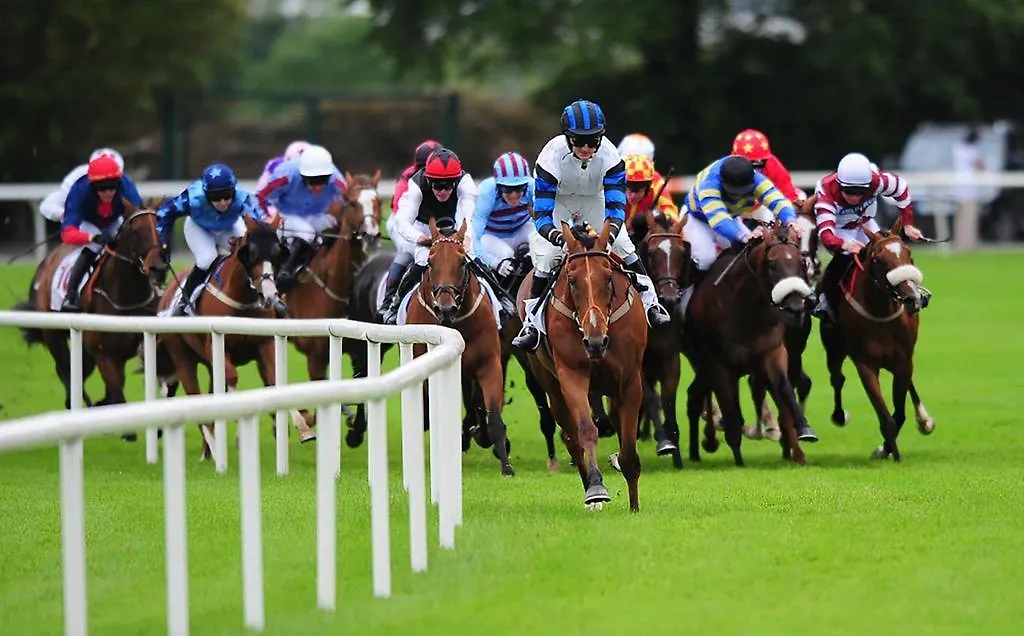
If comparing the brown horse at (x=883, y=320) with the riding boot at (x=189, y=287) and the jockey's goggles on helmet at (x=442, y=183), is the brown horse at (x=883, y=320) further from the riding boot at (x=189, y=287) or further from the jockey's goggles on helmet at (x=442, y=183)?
the riding boot at (x=189, y=287)

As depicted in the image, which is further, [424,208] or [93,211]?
[93,211]

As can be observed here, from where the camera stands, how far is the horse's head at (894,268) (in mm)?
12742

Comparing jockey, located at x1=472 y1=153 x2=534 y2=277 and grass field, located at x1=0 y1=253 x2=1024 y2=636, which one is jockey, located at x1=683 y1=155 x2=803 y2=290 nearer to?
jockey, located at x1=472 y1=153 x2=534 y2=277

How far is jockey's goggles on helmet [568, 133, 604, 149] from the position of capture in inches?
414

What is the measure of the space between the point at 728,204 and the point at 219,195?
3.57 metres

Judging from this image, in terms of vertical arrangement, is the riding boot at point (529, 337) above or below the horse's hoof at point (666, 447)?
above

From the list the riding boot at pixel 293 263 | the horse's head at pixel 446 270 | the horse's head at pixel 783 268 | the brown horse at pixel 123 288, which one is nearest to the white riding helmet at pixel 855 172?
the horse's head at pixel 783 268

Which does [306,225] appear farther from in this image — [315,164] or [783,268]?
[783,268]

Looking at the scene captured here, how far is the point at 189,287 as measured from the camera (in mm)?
14398

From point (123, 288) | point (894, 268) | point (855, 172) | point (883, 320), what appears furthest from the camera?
point (123, 288)

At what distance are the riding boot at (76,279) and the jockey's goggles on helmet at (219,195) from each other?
1558 mm

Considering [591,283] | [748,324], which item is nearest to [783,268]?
[748,324]

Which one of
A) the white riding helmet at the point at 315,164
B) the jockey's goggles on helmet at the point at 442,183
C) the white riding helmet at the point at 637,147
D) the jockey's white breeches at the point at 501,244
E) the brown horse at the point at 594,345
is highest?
the white riding helmet at the point at 637,147

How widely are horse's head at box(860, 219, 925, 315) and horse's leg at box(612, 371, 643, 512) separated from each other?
121 inches
